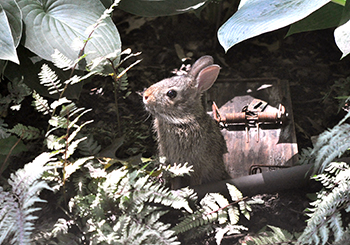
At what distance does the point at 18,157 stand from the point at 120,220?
55.2 inches

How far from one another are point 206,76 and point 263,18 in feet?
2.38

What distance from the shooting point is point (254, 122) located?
12.5ft

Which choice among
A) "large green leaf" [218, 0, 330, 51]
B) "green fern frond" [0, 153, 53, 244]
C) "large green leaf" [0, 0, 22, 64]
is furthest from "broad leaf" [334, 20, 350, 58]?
"large green leaf" [0, 0, 22, 64]

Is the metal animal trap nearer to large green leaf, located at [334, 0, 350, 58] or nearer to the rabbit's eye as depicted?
the rabbit's eye

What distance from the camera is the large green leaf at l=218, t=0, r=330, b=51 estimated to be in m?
2.38

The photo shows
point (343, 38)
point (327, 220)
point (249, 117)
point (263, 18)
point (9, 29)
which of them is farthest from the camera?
point (249, 117)

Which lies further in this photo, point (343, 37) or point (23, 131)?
point (23, 131)

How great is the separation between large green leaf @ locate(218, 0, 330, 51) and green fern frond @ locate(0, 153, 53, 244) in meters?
1.27

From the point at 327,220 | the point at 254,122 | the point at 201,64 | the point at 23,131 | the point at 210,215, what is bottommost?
the point at 254,122

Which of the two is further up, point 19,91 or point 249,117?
point 19,91

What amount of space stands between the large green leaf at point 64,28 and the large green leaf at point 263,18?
2.60ft

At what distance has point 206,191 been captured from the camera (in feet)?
9.27

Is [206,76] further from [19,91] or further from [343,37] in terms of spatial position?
[19,91]

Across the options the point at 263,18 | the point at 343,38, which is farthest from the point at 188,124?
the point at 343,38
